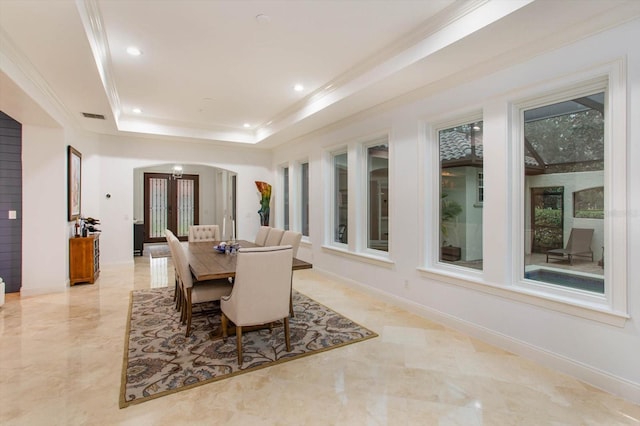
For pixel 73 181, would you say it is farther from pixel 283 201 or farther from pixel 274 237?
pixel 283 201

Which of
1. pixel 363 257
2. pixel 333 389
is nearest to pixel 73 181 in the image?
pixel 363 257

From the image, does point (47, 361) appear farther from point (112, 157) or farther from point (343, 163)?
point (112, 157)

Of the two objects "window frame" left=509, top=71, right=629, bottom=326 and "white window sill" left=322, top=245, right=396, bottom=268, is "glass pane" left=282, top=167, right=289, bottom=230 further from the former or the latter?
"window frame" left=509, top=71, right=629, bottom=326

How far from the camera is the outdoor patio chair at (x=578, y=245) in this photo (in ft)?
8.55

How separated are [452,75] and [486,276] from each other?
84.0 inches

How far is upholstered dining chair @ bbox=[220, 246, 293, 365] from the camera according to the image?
2584 millimetres

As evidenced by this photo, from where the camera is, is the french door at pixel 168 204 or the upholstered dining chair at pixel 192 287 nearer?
the upholstered dining chair at pixel 192 287

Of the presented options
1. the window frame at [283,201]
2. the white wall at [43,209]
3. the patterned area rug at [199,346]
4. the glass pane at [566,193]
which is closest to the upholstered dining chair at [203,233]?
the patterned area rug at [199,346]

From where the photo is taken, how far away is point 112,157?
6695 millimetres

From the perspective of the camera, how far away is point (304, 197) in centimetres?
701

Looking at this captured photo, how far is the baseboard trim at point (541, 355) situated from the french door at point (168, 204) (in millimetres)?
9352

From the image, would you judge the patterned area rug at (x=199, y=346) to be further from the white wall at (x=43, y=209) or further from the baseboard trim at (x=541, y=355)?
the white wall at (x=43, y=209)

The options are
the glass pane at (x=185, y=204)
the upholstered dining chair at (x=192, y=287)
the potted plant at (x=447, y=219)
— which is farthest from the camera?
the glass pane at (x=185, y=204)

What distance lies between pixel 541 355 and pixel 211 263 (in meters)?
3.13
